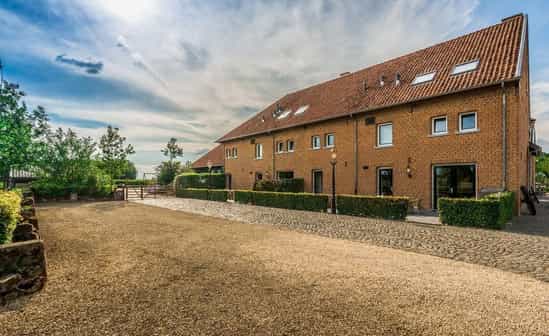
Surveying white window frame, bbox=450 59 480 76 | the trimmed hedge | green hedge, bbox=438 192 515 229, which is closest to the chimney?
white window frame, bbox=450 59 480 76

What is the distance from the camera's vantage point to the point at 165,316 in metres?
3.03

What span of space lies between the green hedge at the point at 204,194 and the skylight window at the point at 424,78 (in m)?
13.3

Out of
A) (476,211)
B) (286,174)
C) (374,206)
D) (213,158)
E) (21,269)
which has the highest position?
(213,158)

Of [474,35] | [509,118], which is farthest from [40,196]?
[474,35]

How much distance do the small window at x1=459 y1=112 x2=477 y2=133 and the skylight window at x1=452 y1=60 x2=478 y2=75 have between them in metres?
2.22

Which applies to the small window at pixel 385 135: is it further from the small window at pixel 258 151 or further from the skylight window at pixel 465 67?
the small window at pixel 258 151

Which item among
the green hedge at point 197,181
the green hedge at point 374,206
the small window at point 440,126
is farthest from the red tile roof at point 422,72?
the green hedge at point 197,181

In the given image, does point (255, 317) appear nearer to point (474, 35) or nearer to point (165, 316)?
point (165, 316)

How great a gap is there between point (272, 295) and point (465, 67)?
559 inches

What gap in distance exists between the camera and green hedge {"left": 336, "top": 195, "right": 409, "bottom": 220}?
9969 mm

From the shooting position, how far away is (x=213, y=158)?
32.1 metres

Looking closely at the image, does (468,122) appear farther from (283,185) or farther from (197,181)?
(197,181)

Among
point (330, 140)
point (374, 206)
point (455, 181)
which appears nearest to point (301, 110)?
point (330, 140)

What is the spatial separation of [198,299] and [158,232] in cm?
509
